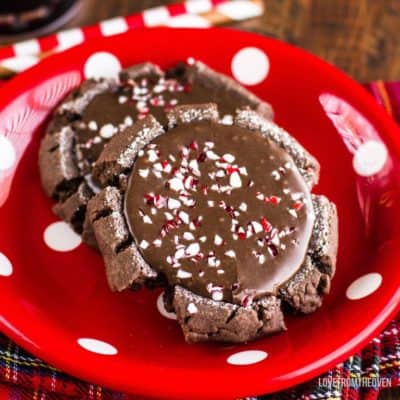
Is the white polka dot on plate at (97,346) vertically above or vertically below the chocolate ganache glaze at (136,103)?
below

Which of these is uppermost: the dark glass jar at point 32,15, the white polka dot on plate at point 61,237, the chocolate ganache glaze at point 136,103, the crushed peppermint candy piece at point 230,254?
the dark glass jar at point 32,15

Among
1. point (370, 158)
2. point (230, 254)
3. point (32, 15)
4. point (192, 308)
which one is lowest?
point (192, 308)

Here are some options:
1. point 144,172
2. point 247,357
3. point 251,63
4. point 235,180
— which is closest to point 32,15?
point 251,63

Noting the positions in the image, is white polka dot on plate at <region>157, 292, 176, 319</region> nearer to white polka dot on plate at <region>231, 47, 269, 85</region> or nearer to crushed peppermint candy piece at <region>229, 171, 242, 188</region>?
crushed peppermint candy piece at <region>229, 171, 242, 188</region>

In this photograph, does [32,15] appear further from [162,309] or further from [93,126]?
[162,309]

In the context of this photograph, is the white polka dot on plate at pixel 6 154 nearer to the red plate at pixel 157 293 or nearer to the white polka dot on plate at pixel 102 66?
the red plate at pixel 157 293

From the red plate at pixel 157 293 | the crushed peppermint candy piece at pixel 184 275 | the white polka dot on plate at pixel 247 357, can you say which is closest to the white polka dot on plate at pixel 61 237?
the red plate at pixel 157 293

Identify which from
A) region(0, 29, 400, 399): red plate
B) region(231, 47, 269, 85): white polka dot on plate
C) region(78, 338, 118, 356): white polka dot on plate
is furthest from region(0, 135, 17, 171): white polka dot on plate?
region(231, 47, 269, 85): white polka dot on plate
